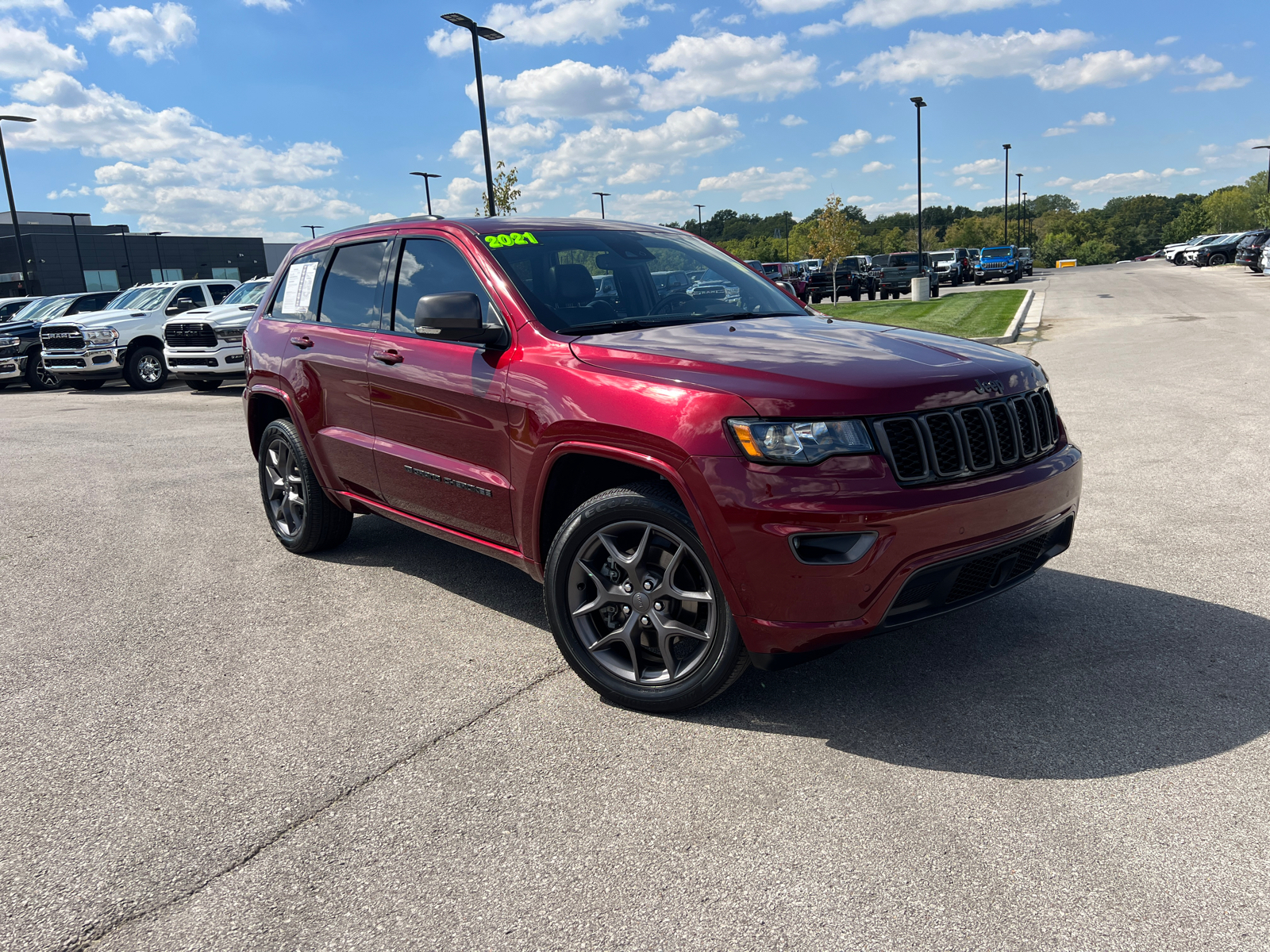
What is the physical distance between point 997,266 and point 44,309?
42983 millimetres

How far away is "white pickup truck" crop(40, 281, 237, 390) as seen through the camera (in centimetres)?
1856

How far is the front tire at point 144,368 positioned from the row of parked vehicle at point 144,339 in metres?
0.02

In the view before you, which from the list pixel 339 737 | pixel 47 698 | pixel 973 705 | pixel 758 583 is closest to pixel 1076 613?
pixel 973 705

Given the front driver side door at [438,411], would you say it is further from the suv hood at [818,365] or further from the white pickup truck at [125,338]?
the white pickup truck at [125,338]

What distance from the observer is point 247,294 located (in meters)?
18.2

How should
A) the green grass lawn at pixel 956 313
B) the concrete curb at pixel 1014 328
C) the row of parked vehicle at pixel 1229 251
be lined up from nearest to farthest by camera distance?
the concrete curb at pixel 1014 328
the green grass lawn at pixel 956 313
the row of parked vehicle at pixel 1229 251

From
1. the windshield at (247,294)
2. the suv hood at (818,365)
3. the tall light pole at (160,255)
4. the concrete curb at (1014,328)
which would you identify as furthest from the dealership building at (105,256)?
the suv hood at (818,365)

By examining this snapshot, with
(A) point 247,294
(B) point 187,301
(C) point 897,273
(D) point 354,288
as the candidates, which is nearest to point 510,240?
(D) point 354,288

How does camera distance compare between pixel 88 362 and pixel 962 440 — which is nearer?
pixel 962 440

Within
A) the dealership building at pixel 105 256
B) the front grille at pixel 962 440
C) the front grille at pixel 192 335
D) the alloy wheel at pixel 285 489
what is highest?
the dealership building at pixel 105 256

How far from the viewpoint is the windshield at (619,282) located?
13.3ft

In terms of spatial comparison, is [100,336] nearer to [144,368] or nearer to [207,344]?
[144,368]

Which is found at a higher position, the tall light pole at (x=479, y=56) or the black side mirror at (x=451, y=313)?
the tall light pole at (x=479, y=56)

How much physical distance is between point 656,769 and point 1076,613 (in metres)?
2.25
